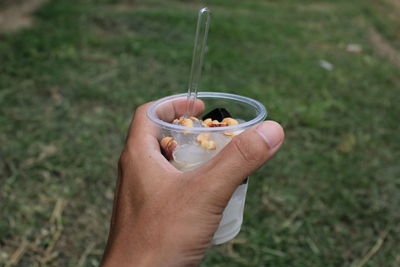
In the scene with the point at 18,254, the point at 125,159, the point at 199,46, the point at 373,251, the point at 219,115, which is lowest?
the point at 18,254

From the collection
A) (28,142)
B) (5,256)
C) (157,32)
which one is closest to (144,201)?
(5,256)

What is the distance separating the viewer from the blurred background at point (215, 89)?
6.28 ft

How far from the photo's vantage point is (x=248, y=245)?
74.1 inches

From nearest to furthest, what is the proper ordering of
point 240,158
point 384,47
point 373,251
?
point 240,158 < point 373,251 < point 384,47

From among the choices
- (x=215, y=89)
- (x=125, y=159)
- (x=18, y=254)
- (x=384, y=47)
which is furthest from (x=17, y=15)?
(x=125, y=159)

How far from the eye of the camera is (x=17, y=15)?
425 cm

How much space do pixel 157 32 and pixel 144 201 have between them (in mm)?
3248

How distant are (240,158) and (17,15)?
3.99 m

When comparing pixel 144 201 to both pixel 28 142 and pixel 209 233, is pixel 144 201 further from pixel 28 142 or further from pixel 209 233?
pixel 28 142

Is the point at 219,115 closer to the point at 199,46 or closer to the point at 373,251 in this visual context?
the point at 199,46

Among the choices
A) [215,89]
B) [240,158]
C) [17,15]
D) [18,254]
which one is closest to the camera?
[240,158]

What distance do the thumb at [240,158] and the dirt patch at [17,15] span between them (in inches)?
137

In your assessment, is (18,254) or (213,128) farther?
(18,254)

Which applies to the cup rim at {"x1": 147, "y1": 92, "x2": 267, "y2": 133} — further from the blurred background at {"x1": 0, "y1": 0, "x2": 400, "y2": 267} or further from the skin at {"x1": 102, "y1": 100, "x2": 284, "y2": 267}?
the blurred background at {"x1": 0, "y1": 0, "x2": 400, "y2": 267}
